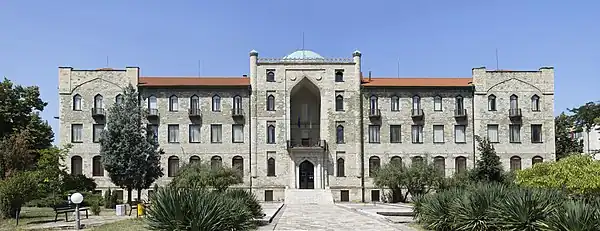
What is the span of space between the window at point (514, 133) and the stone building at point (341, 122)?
0.08 metres

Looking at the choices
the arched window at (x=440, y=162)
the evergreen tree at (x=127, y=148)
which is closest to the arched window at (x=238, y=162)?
the evergreen tree at (x=127, y=148)

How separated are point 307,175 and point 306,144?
273 cm

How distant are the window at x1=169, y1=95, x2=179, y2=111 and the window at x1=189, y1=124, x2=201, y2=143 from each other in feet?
6.43

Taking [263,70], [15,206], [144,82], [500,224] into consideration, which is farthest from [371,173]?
[500,224]

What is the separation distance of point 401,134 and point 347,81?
6225mm

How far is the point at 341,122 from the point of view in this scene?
56.0 meters

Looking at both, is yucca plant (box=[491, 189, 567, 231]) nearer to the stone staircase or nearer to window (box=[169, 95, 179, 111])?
the stone staircase

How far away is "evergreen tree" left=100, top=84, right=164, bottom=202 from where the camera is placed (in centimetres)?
4406

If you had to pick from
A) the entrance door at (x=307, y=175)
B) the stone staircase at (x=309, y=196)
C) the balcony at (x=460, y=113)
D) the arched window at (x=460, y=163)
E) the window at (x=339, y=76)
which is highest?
the window at (x=339, y=76)

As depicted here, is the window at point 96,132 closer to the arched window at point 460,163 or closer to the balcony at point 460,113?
the balcony at point 460,113

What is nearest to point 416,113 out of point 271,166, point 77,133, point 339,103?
point 339,103

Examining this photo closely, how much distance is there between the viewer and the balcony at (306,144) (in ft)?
181

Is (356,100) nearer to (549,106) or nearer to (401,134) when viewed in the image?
(401,134)

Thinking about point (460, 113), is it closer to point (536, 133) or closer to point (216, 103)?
point (536, 133)
